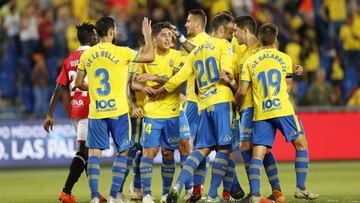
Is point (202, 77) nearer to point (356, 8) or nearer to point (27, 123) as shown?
point (27, 123)

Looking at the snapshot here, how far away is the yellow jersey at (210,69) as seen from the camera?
12.9 meters

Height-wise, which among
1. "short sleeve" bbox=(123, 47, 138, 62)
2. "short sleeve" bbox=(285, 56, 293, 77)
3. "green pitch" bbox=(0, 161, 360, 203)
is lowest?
"green pitch" bbox=(0, 161, 360, 203)

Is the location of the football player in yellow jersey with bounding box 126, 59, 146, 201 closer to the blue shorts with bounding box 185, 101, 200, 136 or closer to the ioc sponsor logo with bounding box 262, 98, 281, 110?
the blue shorts with bounding box 185, 101, 200, 136

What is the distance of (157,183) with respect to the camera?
17641mm

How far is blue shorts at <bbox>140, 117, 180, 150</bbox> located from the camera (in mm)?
13211

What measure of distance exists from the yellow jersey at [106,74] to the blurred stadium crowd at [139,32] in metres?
11.3

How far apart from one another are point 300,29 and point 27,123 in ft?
25.3

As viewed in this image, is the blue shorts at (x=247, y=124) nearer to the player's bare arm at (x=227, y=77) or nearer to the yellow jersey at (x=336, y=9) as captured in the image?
the player's bare arm at (x=227, y=77)

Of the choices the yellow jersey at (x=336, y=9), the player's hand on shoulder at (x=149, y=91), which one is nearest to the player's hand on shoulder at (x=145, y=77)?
the player's hand on shoulder at (x=149, y=91)

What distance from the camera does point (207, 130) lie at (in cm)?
1290

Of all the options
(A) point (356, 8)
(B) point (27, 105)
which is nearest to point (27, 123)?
(B) point (27, 105)

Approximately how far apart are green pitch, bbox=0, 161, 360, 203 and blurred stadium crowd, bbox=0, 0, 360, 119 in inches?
96.1

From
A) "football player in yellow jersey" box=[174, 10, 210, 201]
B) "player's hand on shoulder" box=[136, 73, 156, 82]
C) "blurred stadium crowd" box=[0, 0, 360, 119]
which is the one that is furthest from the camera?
"blurred stadium crowd" box=[0, 0, 360, 119]

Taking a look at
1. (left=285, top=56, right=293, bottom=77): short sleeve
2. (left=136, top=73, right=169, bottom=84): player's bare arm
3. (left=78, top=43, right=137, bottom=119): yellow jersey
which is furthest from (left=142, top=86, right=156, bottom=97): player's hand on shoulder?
(left=285, top=56, right=293, bottom=77): short sleeve
